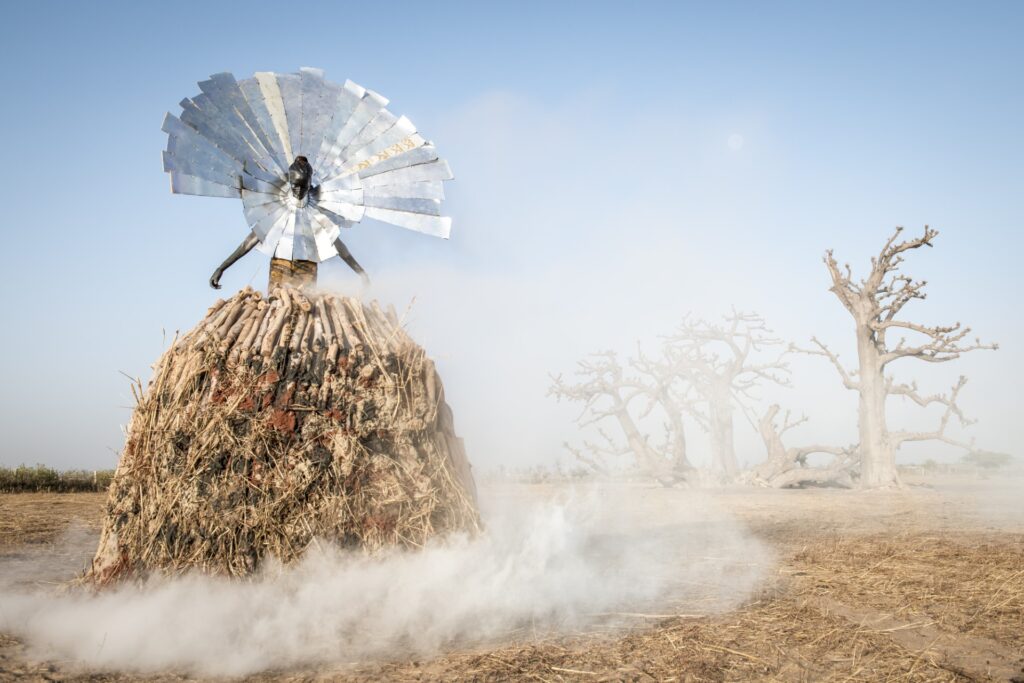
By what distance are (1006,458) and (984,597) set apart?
57.1 metres

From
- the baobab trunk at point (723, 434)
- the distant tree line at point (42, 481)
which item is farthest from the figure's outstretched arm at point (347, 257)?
the baobab trunk at point (723, 434)

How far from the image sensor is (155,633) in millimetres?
4188

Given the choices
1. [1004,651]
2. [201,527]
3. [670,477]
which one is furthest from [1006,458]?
[201,527]

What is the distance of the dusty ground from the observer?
3.84 metres

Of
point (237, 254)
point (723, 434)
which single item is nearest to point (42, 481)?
point (237, 254)

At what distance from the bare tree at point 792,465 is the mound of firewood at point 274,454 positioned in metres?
22.8

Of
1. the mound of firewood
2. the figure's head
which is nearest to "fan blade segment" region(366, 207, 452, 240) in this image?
the figure's head

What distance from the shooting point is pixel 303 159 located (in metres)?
7.11

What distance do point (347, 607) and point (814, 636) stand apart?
11.0ft

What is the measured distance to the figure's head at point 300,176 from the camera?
7090 millimetres

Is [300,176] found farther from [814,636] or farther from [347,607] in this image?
[814,636]

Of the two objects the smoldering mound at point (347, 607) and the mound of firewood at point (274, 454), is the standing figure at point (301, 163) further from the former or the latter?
the smoldering mound at point (347, 607)

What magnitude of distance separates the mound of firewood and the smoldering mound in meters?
0.21

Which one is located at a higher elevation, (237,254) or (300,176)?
(300,176)
